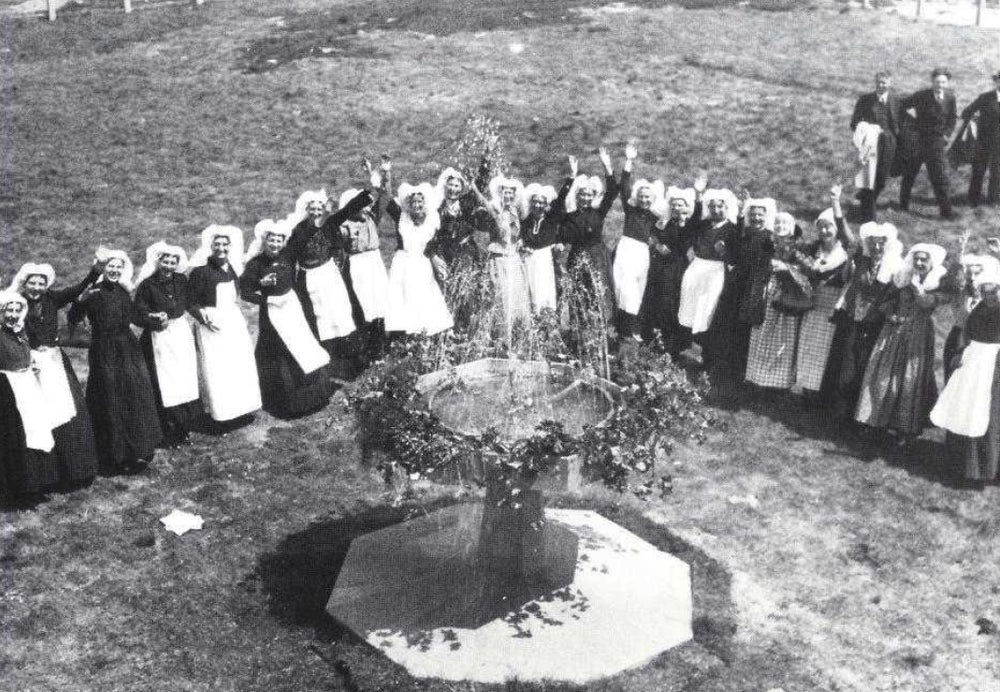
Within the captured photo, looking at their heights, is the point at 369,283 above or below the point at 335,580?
above

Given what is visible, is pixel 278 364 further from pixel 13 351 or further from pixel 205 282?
pixel 13 351

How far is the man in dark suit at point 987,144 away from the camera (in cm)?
1369

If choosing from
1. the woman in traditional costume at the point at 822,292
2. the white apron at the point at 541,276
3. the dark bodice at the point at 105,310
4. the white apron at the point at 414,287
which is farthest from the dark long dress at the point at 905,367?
the dark bodice at the point at 105,310

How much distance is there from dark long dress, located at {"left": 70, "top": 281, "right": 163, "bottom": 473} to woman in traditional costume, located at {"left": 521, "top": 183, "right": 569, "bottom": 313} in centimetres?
367

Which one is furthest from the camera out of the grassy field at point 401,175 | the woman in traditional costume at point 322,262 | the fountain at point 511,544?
the woman in traditional costume at point 322,262

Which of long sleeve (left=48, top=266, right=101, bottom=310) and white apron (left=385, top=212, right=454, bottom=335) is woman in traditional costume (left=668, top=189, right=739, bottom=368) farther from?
long sleeve (left=48, top=266, right=101, bottom=310)

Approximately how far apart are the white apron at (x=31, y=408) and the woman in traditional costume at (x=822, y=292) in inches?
256

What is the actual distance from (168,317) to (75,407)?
1065 mm

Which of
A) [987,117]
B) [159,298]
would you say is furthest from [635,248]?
[987,117]

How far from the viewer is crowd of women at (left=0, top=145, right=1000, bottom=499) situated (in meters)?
8.61

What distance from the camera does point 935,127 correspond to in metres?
13.5

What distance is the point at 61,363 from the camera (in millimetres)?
8383

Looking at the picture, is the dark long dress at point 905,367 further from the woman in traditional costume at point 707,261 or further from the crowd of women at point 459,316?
the woman in traditional costume at point 707,261

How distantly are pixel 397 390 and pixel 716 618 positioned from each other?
2.52 m
